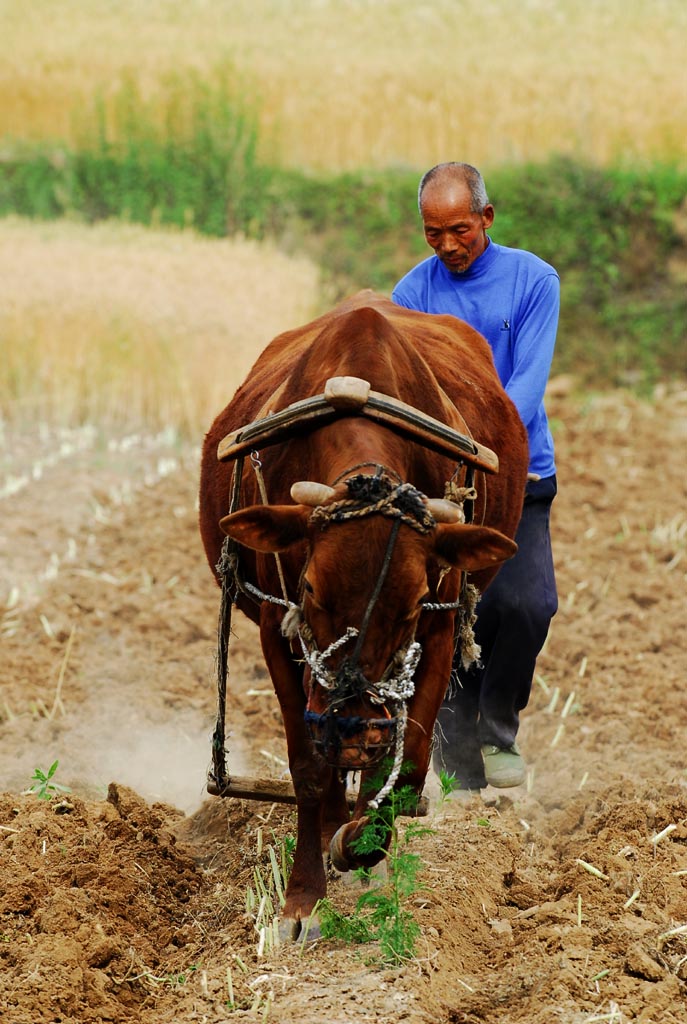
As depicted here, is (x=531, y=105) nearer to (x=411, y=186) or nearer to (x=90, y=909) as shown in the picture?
(x=411, y=186)

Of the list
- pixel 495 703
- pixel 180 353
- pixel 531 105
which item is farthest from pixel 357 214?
pixel 495 703

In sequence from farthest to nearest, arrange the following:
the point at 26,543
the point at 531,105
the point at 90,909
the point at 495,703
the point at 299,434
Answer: the point at 531,105 → the point at 26,543 → the point at 495,703 → the point at 90,909 → the point at 299,434

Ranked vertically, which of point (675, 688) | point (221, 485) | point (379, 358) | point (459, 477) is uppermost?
point (379, 358)

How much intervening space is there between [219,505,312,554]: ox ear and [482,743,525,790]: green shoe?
2294mm

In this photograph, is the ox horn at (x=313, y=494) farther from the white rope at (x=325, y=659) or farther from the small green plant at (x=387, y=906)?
the small green plant at (x=387, y=906)

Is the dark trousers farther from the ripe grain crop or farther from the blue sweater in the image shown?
the ripe grain crop

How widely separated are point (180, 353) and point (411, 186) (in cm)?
670

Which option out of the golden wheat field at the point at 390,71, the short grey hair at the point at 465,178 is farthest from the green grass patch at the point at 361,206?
the short grey hair at the point at 465,178

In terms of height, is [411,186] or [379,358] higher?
[379,358]

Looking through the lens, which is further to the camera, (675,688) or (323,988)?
(675,688)

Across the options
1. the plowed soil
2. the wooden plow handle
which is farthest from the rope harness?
the wooden plow handle

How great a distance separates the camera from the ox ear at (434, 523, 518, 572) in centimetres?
410

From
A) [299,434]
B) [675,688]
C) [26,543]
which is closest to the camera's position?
[299,434]

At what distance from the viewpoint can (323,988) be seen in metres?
4.13
